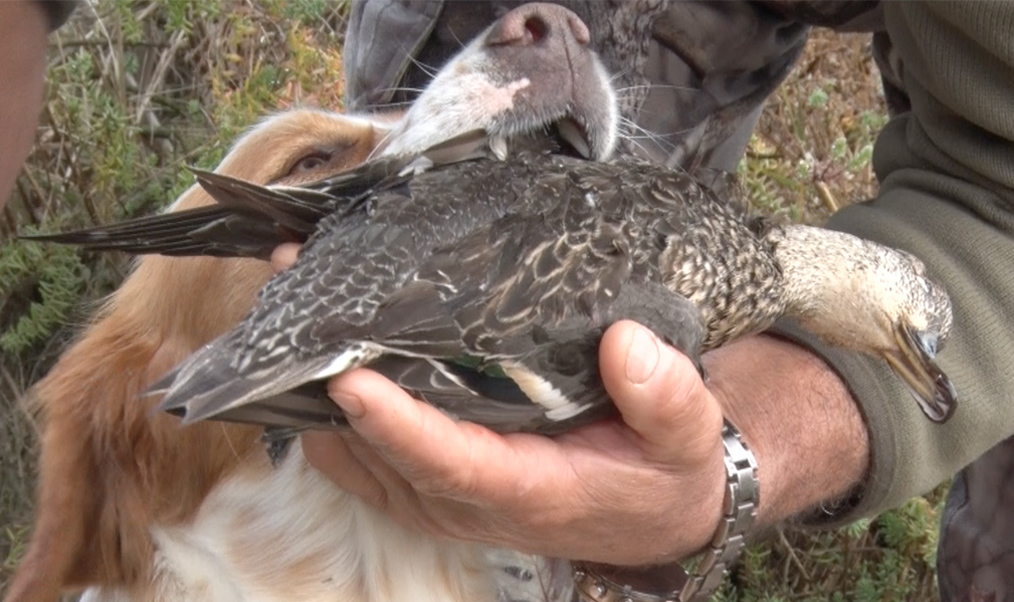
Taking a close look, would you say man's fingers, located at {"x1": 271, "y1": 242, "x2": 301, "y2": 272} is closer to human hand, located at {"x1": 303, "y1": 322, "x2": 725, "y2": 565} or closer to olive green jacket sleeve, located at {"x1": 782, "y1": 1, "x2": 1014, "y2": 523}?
human hand, located at {"x1": 303, "y1": 322, "x2": 725, "y2": 565}

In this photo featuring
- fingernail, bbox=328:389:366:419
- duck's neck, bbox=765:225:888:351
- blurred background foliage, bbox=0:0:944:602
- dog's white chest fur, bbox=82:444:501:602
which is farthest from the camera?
blurred background foliage, bbox=0:0:944:602

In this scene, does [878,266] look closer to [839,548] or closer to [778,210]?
[778,210]

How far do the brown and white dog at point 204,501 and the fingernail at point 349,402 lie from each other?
667mm

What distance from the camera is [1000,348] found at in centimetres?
194

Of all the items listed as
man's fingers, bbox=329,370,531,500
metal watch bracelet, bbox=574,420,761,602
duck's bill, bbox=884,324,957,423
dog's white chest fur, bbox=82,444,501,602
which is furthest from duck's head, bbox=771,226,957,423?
dog's white chest fur, bbox=82,444,501,602

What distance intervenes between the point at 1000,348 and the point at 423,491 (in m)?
1.08

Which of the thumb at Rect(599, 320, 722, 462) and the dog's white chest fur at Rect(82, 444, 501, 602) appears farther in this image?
the dog's white chest fur at Rect(82, 444, 501, 602)

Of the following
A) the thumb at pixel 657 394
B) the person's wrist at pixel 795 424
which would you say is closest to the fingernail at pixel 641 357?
the thumb at pixel 657 394

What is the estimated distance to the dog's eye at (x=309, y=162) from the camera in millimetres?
1874

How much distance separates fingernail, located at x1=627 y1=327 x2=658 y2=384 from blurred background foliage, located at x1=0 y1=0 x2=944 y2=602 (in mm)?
1803

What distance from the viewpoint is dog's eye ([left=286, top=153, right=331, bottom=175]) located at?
187 cm

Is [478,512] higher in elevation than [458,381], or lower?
lower

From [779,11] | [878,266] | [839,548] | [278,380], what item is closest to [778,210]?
[779,11]

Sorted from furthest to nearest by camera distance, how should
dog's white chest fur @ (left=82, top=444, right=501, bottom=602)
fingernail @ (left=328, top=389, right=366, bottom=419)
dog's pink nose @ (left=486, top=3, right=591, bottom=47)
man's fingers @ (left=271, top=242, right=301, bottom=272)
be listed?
dog's white chest fur @ (left=82, top=444, right=501, bottom=602)
dog's pink nose @ (left=486, top=3, right=591, bottom=47)
man's fingers @ (left=271, top=242, right=301, bottom=272)
fingernail @ (left=328, top=389, right=366, bottom=419)
